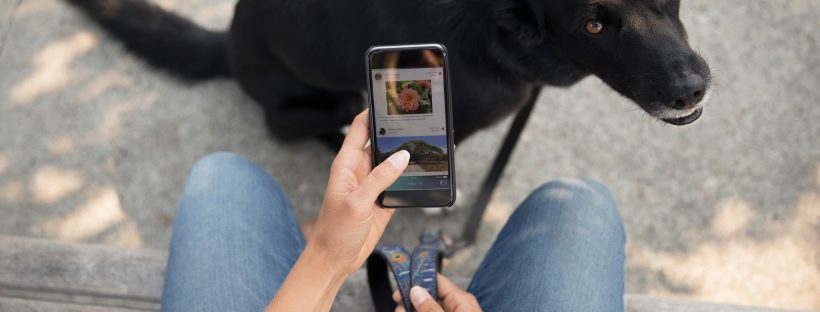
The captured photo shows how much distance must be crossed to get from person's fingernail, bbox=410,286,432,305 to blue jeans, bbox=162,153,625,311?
22 centimetres

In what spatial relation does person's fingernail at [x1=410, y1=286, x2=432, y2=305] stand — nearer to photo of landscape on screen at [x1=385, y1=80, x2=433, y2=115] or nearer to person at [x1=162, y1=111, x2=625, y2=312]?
person at [x1=162, y1=111, x2=625, y2=312]

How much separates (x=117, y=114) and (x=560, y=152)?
1670 mm

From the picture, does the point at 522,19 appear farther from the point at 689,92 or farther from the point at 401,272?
the point at 401,272

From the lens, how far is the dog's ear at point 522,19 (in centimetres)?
156

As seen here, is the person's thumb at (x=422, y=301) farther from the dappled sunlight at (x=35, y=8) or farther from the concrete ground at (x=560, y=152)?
the dappled sunlight at (x=35, y=8)

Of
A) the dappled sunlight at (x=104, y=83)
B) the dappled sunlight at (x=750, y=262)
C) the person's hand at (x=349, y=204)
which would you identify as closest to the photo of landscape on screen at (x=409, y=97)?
the person's hand at (x=349, y=204)

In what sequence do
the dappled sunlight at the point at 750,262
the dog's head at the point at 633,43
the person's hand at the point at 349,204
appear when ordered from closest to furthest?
the person's hand at the point at 349,204 → the dog's head at the point at 633,43 → the dappled sunlight at the point at 750,262

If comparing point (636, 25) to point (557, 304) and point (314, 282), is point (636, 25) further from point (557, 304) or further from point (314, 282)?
point (314, 282)

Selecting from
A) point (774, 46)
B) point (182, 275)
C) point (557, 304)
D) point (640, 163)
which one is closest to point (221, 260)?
point (182, 275)

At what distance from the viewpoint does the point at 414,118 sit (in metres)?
1.36

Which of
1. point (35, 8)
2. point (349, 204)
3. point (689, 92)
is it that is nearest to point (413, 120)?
point (349, 204)

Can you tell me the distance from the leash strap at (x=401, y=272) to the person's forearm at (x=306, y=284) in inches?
12.2

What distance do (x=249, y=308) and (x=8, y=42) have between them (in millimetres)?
1784

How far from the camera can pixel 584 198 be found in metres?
1.71
